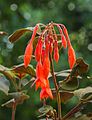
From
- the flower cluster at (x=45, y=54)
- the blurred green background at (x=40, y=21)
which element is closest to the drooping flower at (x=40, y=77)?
the flower cluster at (x=45, y=54)

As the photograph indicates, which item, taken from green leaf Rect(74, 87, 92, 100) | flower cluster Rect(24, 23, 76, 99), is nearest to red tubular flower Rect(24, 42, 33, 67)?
flower cluster Rect(24, 23, 76, 99)

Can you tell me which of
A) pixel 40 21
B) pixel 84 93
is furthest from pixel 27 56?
pixel 40 21

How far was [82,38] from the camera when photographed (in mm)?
3053

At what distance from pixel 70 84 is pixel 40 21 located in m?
2.33

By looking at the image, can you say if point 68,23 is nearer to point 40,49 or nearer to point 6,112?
point 6,112

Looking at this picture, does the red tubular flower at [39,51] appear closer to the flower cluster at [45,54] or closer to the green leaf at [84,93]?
the flower cluster at [45,54]

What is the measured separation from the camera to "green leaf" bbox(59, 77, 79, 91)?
81 cm

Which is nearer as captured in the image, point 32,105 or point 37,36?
point 37,36

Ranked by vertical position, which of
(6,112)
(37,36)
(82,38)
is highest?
(37,36)

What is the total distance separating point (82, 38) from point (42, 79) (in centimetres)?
234

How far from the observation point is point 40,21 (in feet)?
10.2

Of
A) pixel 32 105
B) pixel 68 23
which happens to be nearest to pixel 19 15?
pixel 68 23

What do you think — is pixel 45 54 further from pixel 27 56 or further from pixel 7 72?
pixel 7 72

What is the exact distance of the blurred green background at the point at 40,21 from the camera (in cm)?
269
